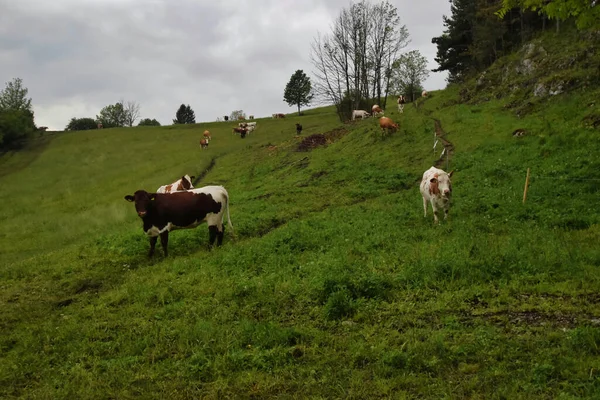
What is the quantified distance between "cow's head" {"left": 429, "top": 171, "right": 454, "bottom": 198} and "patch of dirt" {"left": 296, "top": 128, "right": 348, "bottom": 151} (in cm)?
2232

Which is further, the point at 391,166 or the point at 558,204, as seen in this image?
the point at 391,166

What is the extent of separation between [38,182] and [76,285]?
33762mm

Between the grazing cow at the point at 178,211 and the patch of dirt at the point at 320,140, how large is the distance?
72.0 feet

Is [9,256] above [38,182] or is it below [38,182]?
below

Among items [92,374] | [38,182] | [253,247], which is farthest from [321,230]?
[38,182]

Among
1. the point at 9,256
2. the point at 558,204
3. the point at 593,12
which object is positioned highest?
the point at 593,12

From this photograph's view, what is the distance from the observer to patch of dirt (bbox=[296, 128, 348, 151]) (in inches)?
1497

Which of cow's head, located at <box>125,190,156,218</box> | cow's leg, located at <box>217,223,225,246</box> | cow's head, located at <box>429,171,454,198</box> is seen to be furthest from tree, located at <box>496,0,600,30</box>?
cow's head, located at <box>125,190,156,218</box>

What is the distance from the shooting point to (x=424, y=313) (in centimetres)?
838

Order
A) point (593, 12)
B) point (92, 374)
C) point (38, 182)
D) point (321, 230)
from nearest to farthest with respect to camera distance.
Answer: point (92, 374), point (593, 12), point (321, 230), point (38, 182)

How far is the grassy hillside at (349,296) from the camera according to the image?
6.54m

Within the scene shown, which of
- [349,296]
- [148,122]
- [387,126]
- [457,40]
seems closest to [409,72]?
[457,40]

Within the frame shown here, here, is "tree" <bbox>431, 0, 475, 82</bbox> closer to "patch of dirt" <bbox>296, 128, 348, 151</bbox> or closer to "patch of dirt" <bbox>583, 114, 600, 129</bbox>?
"patch of dirt" <bbox>296, 128, 348, 151</bbox>

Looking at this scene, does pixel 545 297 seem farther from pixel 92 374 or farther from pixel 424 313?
Answer: pixel 92 374
